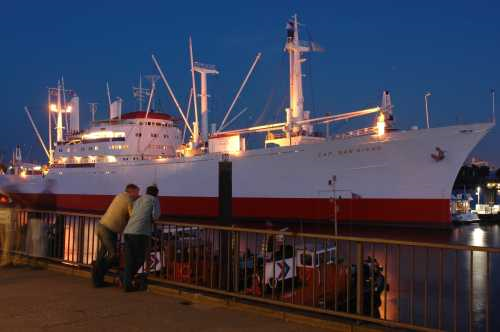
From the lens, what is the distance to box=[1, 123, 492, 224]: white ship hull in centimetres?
2650

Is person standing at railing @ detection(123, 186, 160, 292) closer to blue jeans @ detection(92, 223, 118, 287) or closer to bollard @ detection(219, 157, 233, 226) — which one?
blue jeans @ detection(92, 223, 118, 287)

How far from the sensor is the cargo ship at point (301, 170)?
2662cm

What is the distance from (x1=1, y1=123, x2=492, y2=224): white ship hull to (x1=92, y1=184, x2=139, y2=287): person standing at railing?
70.9ft

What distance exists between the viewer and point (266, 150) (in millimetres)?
30562

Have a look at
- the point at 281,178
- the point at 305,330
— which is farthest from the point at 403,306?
the point at 281,178

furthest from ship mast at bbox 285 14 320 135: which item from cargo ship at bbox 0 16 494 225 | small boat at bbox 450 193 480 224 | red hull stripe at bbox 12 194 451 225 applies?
small boat at bbox 450 193 480 224

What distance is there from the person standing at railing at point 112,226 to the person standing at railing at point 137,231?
38cm

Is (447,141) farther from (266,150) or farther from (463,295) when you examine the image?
(463,295)

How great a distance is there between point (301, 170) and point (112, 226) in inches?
896

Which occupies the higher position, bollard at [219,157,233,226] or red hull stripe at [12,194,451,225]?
bollard at [219,157,233,226]

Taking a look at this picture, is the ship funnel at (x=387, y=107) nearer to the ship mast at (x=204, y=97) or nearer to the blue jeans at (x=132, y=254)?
the ship mast at (x=204, y=97)

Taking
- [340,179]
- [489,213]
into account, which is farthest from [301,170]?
[489,213]

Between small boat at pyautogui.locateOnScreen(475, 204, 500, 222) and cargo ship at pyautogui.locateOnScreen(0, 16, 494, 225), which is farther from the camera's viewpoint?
small boat at pyautogui.locateOnScreen(475, 204, 500, 222)

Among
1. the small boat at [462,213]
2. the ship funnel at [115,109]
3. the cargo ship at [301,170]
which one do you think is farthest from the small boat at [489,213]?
the ship funnel at [115,109]
